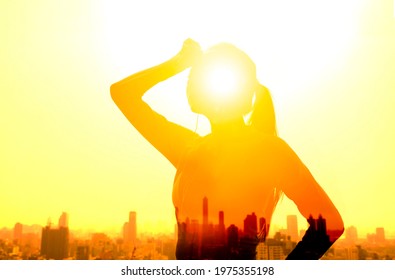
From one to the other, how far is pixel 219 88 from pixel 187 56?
0.19m

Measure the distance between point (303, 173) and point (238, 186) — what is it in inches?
10.0

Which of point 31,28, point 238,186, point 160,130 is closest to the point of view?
point 238,186

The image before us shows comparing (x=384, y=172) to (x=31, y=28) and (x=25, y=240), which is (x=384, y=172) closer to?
(x=25, y=240)

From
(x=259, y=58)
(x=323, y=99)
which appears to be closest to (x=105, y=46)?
(x=259, y=58)

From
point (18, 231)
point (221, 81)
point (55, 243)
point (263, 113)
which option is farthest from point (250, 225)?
point (18, 231)

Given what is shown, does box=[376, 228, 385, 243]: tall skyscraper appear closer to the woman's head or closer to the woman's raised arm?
the woman's head

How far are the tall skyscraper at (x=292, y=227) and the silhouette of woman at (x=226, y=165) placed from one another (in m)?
0.04

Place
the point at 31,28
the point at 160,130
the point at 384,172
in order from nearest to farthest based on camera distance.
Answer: the point at 160,130
the point at 384,172
the point at 31,28

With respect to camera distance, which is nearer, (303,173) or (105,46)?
(303,173)

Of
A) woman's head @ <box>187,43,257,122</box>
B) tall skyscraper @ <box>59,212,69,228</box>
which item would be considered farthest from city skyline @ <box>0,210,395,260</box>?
woman's head @ <box>187,43,257,122</box>

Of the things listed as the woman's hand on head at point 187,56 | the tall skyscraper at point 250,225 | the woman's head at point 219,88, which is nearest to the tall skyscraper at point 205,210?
the tall skyscraper at point 250,225

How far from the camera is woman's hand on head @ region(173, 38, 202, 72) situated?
157 cm

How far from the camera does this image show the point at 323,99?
1.75 m
